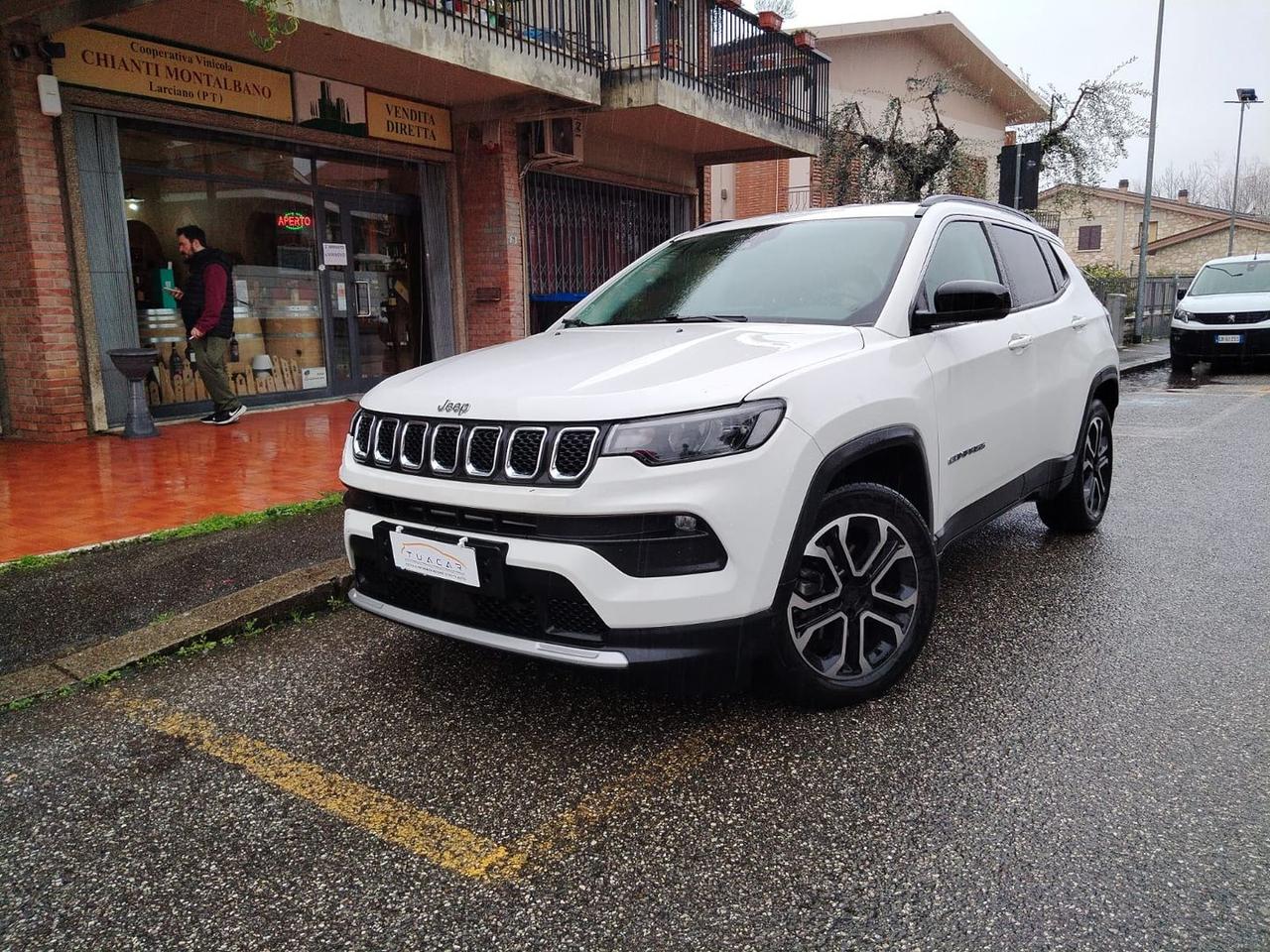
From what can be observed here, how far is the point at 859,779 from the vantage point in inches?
109

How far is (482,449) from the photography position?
2910 mm

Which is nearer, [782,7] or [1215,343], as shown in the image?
[1215,343]

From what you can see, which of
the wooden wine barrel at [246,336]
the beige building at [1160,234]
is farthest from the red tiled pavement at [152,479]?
the beige building at [1160,234]

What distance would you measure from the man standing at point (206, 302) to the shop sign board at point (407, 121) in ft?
8.73

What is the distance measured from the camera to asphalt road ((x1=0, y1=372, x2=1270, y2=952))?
2.20 m

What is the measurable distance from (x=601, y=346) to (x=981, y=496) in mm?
1803

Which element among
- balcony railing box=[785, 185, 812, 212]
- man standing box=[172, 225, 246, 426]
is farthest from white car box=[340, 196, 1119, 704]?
balcony railing box=[785, 185, 812, 212]

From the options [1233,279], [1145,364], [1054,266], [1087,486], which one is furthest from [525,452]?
[1233,279]

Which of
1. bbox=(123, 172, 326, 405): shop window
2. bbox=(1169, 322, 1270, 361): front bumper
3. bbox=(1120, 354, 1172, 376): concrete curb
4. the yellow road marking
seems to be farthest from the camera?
bbox=(1120, 354, 1172, 376): concrete curb

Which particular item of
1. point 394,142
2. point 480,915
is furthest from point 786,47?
point 480,915

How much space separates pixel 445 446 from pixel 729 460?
935 mm

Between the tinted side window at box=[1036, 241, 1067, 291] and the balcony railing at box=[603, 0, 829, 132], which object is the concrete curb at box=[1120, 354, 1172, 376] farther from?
the tinted side window at box=[1036, 241, 1067, 291]

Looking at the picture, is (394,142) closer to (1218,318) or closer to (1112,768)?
(1112,768)

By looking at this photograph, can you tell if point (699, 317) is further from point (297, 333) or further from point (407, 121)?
point (407, 121)
